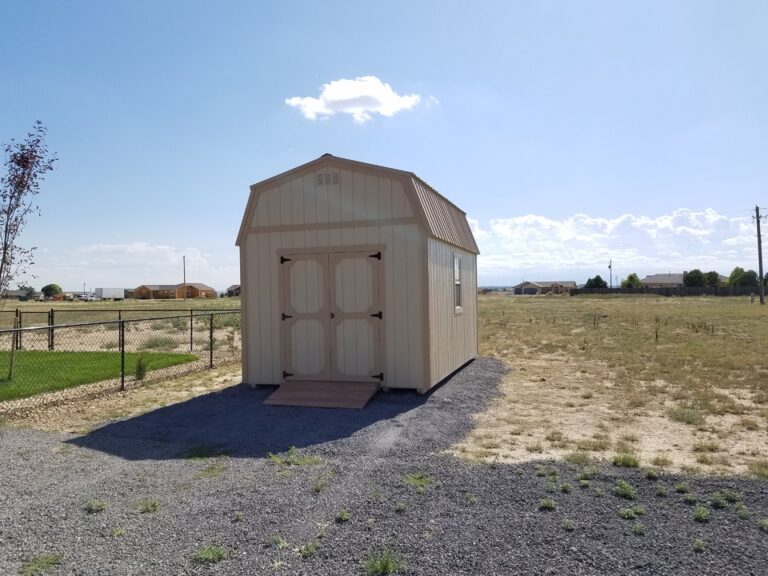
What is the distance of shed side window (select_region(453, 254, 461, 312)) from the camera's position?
34.0ft

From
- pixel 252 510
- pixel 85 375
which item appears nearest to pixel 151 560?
pixel 252 510

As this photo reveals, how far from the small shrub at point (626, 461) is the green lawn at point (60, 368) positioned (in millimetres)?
7982

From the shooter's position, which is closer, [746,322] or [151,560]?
[151,560]

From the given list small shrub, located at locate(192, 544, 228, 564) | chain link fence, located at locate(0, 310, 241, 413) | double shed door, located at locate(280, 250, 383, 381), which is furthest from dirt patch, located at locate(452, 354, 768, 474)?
chain link fence, located at locate(0, 310, 241, 413)

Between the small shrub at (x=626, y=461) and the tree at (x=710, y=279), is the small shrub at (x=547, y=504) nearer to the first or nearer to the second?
the small shrub at (x=626, y=461)

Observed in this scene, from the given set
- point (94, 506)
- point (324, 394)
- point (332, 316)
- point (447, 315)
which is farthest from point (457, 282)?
point (94, 506)

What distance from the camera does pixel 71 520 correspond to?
3789mm

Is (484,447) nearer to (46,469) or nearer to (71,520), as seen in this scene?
(71,520)

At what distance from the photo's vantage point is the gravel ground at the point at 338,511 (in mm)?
3162

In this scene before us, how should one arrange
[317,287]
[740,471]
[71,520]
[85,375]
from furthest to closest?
[85,375], [317,287], [740,471], [71,520]

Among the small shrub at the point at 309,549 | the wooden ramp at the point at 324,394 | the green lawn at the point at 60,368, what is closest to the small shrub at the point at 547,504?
the small shrub at the point at 309,549

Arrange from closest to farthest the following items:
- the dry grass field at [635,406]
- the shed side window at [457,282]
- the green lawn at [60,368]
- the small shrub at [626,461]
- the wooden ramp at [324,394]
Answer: the small shrub at [626,461]
the dry grass field at [635,406]
the wooden ramp at [324,394]
the green lawn at [60,368]
the shed side window at [457,282]

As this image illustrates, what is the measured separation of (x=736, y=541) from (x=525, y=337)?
15.3 meters

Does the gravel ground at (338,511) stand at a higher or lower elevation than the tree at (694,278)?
lower
